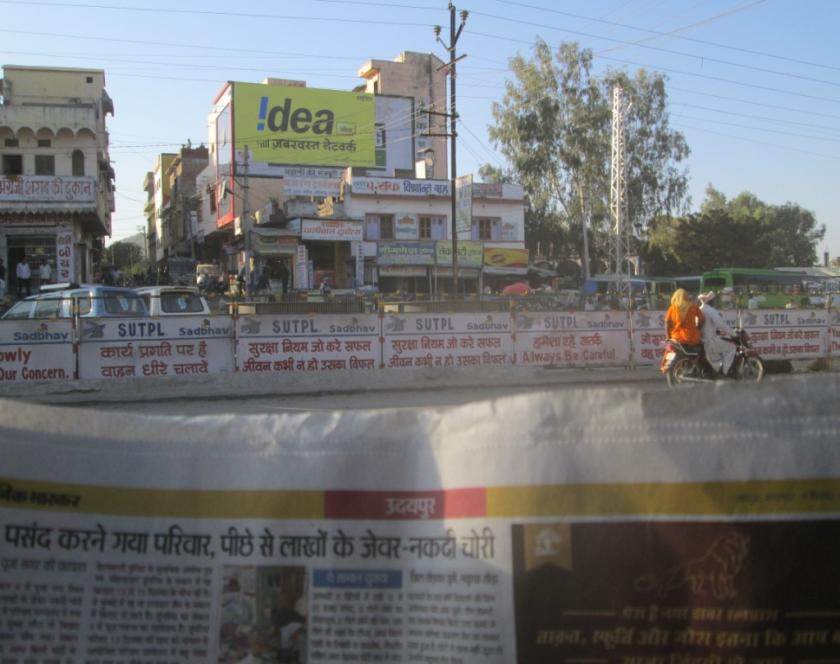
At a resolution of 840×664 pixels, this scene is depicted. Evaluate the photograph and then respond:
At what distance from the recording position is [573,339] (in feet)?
53.0

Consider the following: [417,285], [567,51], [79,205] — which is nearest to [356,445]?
[79,205]

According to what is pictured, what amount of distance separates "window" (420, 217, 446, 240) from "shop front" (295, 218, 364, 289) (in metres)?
4.88

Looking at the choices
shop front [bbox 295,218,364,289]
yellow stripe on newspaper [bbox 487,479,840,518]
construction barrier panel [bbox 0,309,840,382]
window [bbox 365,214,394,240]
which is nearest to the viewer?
yellow stripe on newspaper [bbox 487,479,840,518]

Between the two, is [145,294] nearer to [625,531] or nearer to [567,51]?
[625,531]

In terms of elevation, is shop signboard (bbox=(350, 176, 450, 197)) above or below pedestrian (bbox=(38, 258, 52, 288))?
above

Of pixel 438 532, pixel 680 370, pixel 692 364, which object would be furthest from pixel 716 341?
pixel 438 532

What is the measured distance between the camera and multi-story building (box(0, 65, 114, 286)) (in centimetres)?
3453

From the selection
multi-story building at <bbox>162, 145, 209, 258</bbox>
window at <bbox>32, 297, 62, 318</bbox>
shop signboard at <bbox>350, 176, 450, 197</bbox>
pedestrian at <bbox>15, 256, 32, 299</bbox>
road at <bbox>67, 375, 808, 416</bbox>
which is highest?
multi-story building at <bbox>162, 145, 209, 258</bbox>

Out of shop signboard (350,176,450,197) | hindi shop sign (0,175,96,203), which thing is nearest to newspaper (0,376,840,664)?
hindi shop sign (0,175,96,203)

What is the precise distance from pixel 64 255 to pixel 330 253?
47.2 feet

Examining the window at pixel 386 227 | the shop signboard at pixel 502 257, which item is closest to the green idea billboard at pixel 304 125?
the window at pixel 386 227

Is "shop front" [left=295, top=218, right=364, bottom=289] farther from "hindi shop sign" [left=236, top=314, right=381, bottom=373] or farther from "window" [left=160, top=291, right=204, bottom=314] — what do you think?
"hindi shop sign" [left=236, top=314, right=381, bottom=373]

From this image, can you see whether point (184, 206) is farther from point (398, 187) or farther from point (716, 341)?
point (716, 341)

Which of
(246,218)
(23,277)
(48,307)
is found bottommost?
(48,307)
